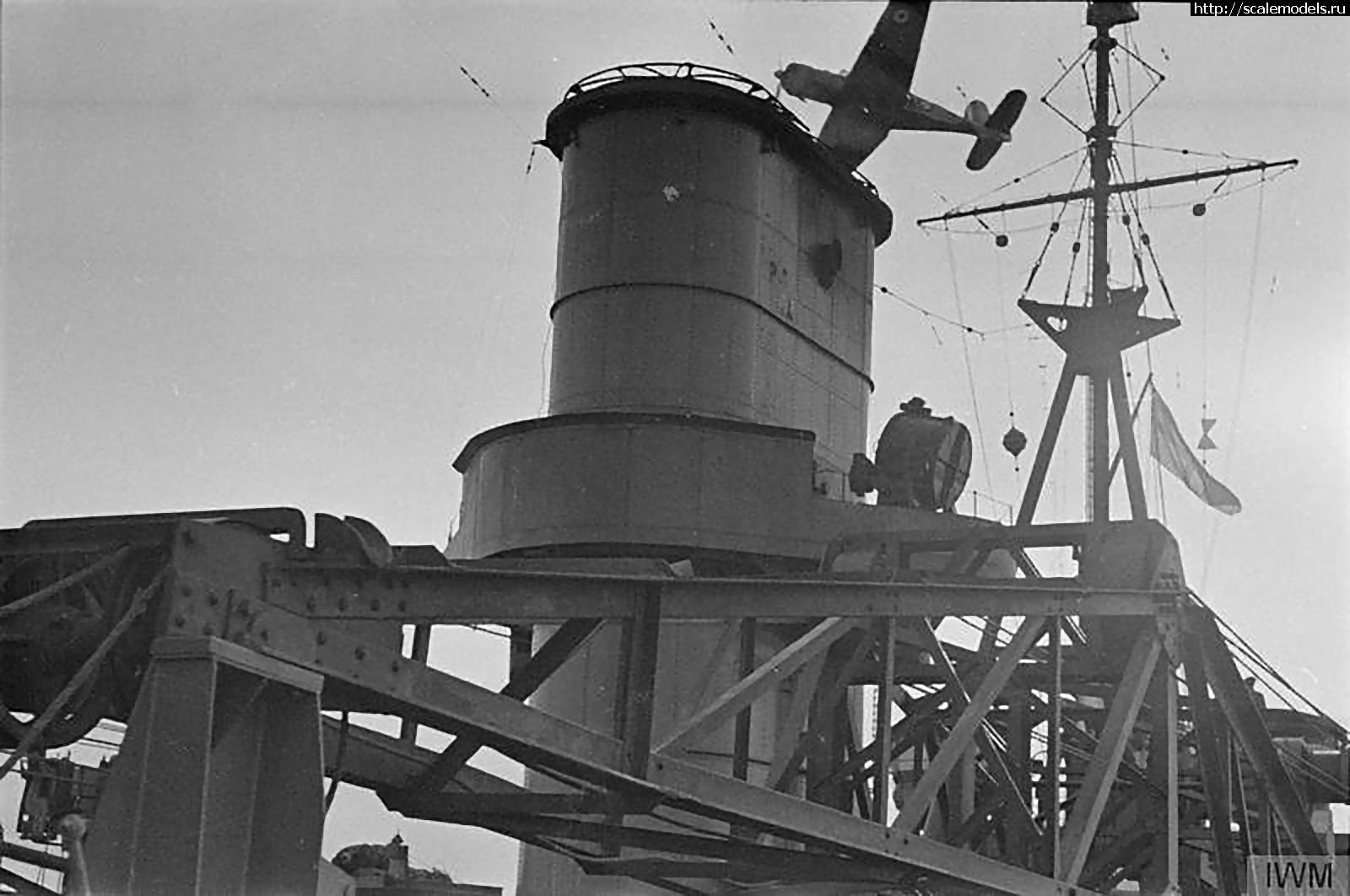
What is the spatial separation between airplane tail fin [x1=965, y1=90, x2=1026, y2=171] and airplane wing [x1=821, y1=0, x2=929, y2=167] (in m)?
3.05

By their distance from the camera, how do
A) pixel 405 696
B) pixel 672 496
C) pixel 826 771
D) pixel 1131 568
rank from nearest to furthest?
pixel 405 696 → pixel 1131 568 → pixel 826 771 → pixel 672 496

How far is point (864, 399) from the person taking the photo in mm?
20859

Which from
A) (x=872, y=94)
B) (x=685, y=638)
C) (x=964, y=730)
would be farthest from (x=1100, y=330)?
(x=964, y=730)

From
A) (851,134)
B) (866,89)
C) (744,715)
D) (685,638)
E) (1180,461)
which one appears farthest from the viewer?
(1180,461)

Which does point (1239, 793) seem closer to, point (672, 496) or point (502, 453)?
point (672, 496)

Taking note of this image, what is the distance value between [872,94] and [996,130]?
379cm

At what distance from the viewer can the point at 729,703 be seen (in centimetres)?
953

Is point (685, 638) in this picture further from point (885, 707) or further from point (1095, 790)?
point (885, 707)

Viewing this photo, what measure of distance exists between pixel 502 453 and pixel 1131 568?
22.3ft

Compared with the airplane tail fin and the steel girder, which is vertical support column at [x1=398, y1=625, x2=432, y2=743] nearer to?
the steel girder

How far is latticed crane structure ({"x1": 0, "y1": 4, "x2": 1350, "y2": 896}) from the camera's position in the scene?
6941mm

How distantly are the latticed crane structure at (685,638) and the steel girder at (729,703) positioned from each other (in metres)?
0.02

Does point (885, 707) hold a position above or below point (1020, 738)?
below

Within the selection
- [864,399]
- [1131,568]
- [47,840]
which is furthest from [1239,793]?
[47,840]
